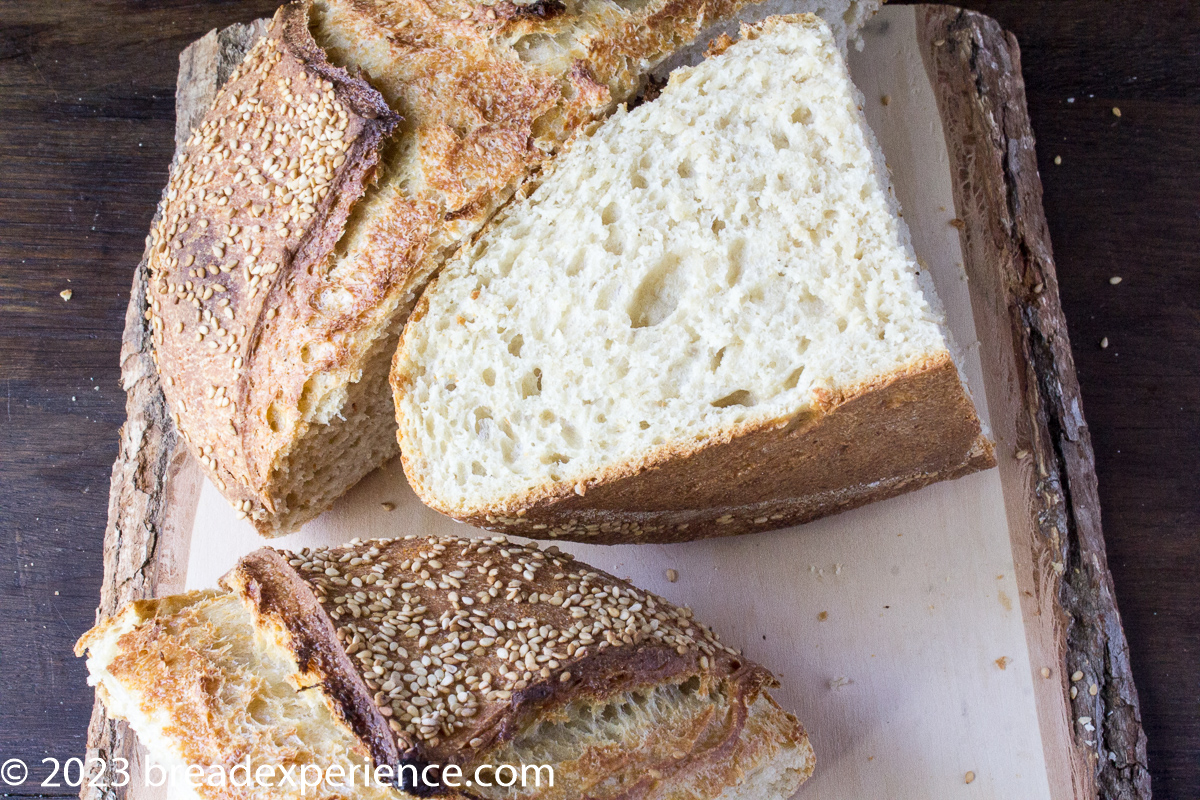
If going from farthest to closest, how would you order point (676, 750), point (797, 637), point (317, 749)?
point (797, 637) → point (676, 750) → point (317, 749)

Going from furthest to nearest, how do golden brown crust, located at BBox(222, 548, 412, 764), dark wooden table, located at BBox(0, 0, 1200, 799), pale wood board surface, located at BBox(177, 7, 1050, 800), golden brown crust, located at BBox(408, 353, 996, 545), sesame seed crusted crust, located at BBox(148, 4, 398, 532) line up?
1. dark wooden table, located at BBox(0, 0, 1200, 799)
2. pale wood board surface, located at BBox(177, 7, 1050, 800)
3. sesame seed crusted crust, located at BBox(148, 4, 398, 532)
4. golden brown crust, located at BBox(408, 353, 996, 545)
5. golden brown crust, located at BBox(222, 548, 412, 764)

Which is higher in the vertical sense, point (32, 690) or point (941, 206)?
point (941, 206)

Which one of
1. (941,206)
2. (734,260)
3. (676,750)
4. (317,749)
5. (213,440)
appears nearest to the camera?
(317,749)

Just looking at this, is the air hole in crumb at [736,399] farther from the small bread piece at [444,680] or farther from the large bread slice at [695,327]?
the small bread piece at [444,680]

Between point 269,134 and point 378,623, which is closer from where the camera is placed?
point 378,623

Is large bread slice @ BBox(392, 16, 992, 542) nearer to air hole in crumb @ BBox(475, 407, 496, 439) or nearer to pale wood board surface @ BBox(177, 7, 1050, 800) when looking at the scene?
air hole in crumb @ BBox(475, 407, 496, 439)

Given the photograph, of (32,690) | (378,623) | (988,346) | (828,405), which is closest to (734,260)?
(828,405)

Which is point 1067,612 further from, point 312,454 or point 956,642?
point 312,454

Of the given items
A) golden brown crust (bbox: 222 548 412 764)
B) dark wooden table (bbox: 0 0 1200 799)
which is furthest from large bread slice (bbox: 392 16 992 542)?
dark wooden table (bbox: 0 0 1200 799)

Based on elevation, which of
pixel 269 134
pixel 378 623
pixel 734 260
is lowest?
pixel 378 623
